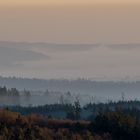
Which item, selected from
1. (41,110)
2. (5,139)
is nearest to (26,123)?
(5,139)

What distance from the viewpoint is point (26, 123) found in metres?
77.9

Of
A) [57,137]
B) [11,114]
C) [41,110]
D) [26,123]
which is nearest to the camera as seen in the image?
[57,137]

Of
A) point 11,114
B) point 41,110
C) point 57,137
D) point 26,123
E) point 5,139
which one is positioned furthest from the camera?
point 41,110

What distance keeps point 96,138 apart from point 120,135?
9.06ft

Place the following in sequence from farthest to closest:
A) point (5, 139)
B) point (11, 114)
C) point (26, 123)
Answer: point (11, 114), point (26, 123), point (5, 139)

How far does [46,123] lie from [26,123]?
396 cm

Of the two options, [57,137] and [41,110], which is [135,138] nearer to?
[57,137]

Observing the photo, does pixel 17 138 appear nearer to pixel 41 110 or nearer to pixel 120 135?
pixel 120 135

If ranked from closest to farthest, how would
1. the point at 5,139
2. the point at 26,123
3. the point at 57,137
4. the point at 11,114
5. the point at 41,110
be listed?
the point at 5,139
the point at 57,137
the point at 26,123
the point at 11,114
the point at 41,110

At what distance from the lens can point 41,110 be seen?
145250mm

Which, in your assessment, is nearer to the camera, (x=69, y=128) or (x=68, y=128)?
(x=68, y=128)

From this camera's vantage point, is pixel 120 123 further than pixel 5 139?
Yes

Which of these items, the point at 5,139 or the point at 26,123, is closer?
the point at 5,139

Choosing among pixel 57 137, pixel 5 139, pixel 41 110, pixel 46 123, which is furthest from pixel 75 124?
pixel 41 110
